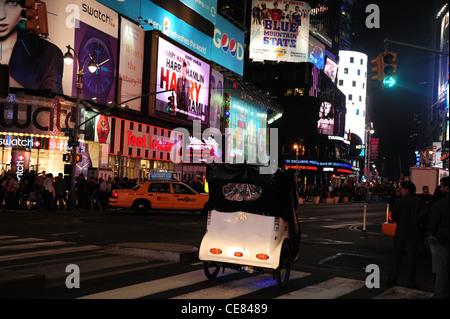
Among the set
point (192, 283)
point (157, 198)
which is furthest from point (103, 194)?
point (192, 283)

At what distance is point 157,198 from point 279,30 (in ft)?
188

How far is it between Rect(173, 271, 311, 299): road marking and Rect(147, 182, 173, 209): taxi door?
14112 millimetres

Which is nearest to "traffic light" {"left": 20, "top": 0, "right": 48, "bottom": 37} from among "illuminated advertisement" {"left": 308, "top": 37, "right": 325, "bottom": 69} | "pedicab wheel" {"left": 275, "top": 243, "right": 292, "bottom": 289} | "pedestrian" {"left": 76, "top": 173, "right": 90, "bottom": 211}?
"pedestrian" {"left": 76, "top": 173, "right": 90, "bottom": 211}

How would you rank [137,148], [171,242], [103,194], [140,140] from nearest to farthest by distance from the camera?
1. [171,242]
2. [103,194]
3. [137,148]
4. [140,140]

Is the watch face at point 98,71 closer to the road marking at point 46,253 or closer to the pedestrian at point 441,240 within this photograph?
the road marking at point 46,253

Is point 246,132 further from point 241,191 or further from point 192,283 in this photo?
point 192,283

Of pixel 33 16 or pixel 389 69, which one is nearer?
pixel 389 69

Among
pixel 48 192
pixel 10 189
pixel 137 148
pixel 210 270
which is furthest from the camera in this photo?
pixel 137 148

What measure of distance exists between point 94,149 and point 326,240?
23409 millimetres

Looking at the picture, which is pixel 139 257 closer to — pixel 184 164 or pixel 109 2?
pixel 109 2

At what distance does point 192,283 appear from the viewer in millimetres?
Answer: 8289

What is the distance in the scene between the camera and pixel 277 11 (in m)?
73.2
